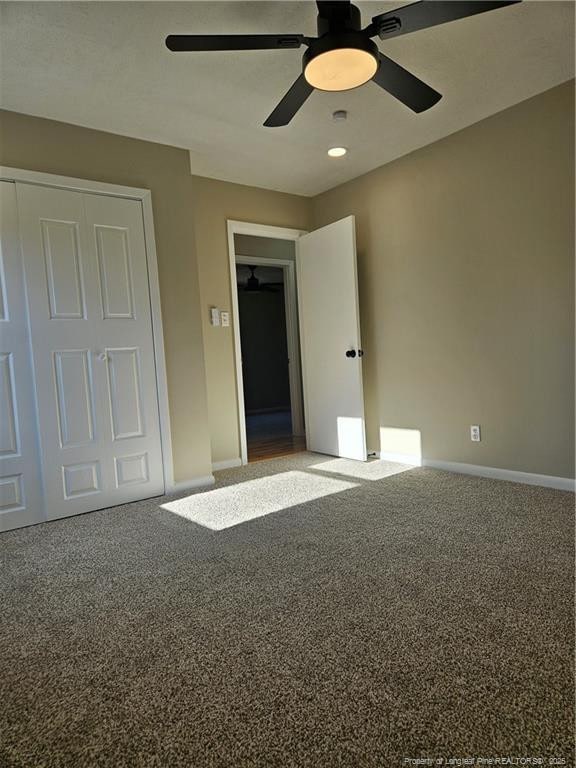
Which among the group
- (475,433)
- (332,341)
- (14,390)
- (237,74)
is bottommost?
(475,433)

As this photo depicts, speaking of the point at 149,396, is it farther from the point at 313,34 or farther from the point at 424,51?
the point at 424,51

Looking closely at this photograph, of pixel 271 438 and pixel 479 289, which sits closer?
pixel 479 289

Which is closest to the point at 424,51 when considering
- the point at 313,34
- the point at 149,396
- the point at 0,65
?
the point at 313,34

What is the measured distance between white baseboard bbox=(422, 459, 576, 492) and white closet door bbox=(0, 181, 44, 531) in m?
2.87

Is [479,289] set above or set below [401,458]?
above

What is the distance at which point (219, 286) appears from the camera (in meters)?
4.07

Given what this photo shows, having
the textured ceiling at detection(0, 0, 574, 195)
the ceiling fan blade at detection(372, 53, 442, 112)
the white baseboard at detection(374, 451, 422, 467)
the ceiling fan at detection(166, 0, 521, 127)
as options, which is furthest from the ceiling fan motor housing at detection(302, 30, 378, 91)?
Result: the white baseboard at detection(374, 451, 422, 467)

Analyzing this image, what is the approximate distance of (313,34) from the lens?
2246 millimetres

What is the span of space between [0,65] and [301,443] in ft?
12.8

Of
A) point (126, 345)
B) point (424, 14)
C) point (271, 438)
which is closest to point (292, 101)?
point (424, 14)

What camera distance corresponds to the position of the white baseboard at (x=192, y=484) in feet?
11.1

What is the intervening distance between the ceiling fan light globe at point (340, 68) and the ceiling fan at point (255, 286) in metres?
5.41

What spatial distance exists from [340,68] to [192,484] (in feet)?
9.01

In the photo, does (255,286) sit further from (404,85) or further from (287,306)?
(404,85)
